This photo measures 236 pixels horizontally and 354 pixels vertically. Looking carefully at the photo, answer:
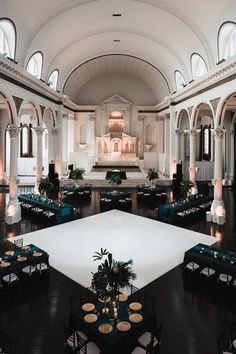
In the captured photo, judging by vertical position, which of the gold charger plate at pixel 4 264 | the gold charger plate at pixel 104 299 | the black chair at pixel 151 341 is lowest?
the black chair at pixel 151 341

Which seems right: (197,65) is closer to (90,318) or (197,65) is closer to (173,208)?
(173,208)

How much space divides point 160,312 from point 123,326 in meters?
1.78

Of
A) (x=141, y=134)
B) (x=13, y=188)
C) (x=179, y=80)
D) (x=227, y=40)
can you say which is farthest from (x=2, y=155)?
(x=227, y=40)

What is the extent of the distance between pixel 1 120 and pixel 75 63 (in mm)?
8821

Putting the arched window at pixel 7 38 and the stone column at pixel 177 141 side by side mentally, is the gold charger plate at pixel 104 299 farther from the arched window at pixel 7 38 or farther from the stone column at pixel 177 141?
the stone column at pixel 177 141

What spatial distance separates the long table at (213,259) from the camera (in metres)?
7.68

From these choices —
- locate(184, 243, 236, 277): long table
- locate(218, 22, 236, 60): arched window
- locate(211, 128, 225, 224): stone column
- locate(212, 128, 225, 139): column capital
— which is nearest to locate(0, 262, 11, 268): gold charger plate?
locate(184, 243, 236, 277): long table

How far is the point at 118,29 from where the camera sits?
60.0ft

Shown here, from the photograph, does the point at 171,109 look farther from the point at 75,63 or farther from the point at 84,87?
the point at 84,87

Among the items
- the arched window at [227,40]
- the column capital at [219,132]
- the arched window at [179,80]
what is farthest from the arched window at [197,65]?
the column capital at [219,132]

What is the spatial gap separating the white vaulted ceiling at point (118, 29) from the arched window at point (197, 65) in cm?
42

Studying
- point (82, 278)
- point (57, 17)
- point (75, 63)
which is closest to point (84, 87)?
point (75, 63)

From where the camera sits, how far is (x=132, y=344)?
5285 mm

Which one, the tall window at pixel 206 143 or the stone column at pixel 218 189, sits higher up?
the tall window at pixel 206 143
